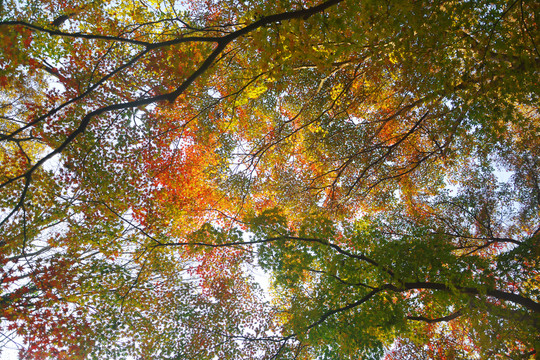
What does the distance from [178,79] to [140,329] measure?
927 centimetres

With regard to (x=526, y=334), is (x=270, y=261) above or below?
above

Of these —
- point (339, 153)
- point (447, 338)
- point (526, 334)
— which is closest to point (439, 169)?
point (339, 153)

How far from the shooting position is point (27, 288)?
339 inches

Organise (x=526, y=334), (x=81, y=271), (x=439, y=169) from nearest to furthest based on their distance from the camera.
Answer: (x=526, y=334), (x=81, y=271), (x=439, y=169)

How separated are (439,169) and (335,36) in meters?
10.8

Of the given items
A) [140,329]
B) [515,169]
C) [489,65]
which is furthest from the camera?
[515,169]

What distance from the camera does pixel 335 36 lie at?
4633 mm

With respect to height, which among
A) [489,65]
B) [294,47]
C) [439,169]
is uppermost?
[439,169]

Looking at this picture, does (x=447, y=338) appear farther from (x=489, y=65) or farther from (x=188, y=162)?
(x=188, y=162)

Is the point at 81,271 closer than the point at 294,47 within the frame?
No

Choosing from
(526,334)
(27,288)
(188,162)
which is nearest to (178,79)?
(188,162)

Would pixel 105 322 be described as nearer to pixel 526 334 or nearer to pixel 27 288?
pixel 27 288

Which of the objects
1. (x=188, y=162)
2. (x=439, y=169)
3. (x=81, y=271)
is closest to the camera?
(x=81, y=271)

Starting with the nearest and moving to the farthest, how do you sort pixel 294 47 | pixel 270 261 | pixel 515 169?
pixel 294 47 → pixel 270 261 → pixel 515 169
